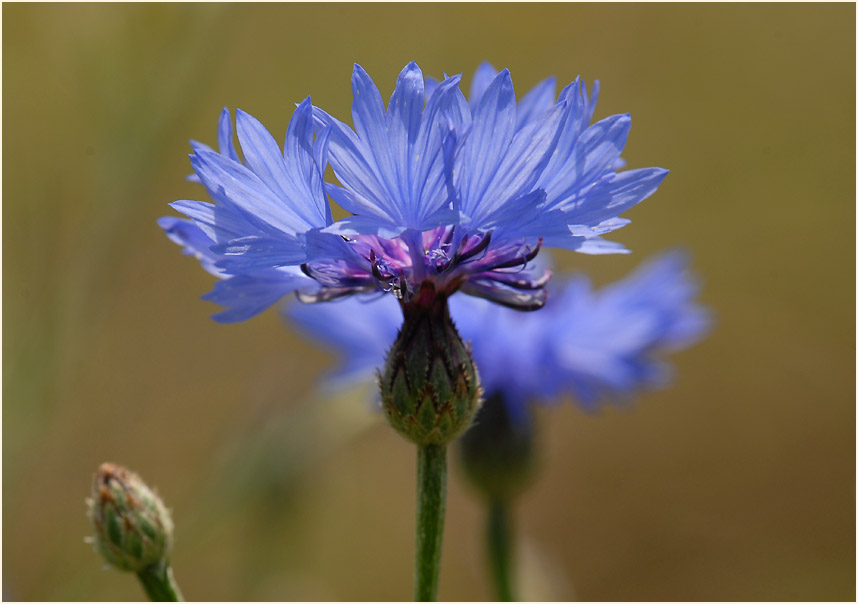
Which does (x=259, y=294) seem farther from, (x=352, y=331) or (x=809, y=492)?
(x=809, y=492)

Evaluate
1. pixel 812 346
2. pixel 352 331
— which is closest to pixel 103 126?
pixel 352 331

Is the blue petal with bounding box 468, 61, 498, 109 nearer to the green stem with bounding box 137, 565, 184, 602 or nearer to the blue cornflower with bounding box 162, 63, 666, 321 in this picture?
the blue cornflower with bounding box 162, 63, 666, 321

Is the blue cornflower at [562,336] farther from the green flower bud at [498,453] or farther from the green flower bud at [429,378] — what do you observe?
the green flower bud at [429,378]

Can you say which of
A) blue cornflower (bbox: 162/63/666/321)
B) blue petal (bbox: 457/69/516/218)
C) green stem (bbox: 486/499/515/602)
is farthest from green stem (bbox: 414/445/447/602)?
green stem (bbox: 486/499/515/602)

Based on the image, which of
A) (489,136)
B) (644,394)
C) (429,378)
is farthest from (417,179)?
(644,394)

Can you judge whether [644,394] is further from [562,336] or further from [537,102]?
[537,102]

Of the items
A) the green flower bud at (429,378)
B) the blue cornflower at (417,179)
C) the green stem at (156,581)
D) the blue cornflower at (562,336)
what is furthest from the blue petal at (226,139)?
the blue cornflower at (562,336)
